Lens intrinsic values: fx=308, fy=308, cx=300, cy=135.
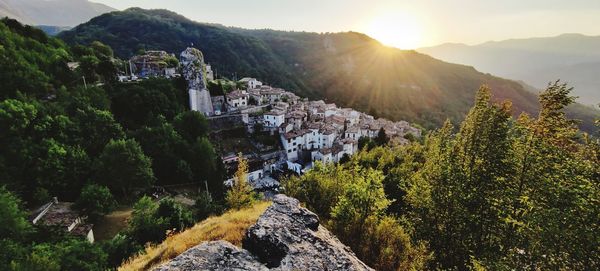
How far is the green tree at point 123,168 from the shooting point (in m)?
33.4

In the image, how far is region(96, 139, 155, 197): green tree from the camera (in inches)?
1314

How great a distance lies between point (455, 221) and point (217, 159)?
36.3m

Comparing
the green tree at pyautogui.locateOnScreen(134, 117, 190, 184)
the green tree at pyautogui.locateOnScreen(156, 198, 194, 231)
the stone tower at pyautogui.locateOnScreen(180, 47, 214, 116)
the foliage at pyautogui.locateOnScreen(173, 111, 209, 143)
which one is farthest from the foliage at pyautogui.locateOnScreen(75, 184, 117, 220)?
the stone tower at pyautogui.locateOnScreen(180, 47, 214, 116)

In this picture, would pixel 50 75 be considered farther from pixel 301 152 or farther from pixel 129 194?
pixel 301 152

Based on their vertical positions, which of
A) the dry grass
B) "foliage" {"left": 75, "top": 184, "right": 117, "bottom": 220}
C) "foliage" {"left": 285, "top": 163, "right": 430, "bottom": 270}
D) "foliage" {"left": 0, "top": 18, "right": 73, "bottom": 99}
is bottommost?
"foliage" {"left": 75, "top": 184, "right": 117, "bottom": 220}

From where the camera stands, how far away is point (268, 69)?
159 meters

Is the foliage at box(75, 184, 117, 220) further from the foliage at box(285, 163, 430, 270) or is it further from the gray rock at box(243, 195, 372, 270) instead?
the gray rock at box(243, 195, 372, 270)

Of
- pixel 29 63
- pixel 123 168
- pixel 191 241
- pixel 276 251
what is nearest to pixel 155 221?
pixel 123 168

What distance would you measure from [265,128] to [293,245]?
172ft

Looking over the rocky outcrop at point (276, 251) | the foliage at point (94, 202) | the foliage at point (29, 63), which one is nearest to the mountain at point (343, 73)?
the foliage at point (29, 63)

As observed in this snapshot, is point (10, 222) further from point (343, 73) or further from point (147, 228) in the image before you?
point (343, 73)

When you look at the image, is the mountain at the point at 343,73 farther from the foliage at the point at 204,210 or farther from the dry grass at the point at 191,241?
the dry grass at the point at 191,241

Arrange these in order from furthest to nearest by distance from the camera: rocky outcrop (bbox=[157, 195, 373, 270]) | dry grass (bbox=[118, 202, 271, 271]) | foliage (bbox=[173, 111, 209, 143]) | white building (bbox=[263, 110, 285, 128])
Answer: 1. white building (bbox=[263, 110, 285, 128])
2. foliage (bbox=[173, 111, 209, 143])
3. dry grass (bbox=[118, 202, 271, 271])
4. rocky outcrop (bbox=[157, 195, 373, 270])

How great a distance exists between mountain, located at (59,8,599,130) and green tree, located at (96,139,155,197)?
88.6 meters
